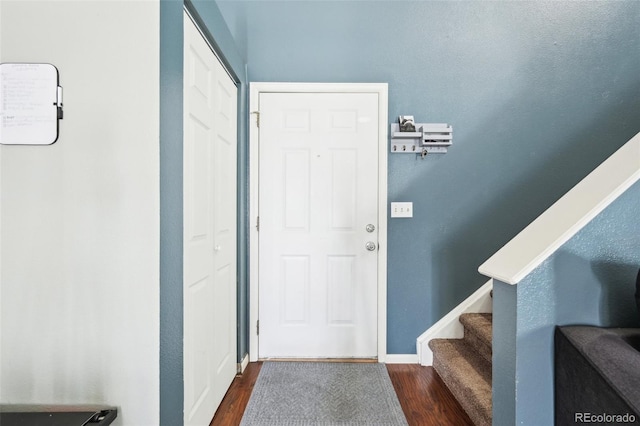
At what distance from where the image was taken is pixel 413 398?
74.0 inches

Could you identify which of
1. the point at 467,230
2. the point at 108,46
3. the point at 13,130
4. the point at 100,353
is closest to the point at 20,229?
the point at 13,130

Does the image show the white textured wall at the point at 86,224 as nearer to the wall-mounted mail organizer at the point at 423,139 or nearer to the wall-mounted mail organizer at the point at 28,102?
the wall-mounted mail organizer at the point at 28,102

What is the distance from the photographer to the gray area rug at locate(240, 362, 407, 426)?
5.51 ft

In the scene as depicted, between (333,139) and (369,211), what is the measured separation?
59cm

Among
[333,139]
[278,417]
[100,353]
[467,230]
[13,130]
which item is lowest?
[278,417]

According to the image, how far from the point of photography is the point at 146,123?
3.54ft

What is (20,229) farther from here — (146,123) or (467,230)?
(467,230)

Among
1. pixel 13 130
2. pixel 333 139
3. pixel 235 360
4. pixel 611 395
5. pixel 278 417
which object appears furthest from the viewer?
pixel 333 139

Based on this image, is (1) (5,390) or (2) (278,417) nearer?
(1) (5,390)

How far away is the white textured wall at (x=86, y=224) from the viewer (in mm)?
1073

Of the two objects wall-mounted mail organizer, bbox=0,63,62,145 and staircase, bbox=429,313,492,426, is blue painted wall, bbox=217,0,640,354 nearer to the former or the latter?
staircase, bbox=429,313,492,426

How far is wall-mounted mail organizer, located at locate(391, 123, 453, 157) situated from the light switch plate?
382mm

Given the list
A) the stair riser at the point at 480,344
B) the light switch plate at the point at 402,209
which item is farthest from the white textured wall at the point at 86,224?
the stair riser at the point at 480,344

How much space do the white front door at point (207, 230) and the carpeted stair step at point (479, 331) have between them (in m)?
1.57
